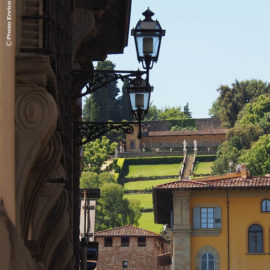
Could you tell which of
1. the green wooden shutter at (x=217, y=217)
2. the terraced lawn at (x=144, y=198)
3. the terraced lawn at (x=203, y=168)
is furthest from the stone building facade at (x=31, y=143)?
the terraced lawn at (x=203, y=168)

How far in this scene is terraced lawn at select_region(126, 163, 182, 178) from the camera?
158m

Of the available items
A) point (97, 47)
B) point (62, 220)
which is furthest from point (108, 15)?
point (62, 220)

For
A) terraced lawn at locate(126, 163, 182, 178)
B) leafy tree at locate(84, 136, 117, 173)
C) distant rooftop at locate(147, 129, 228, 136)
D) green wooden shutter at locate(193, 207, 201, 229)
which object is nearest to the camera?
green wooden shutter at locate(193, 207, 201, 229)

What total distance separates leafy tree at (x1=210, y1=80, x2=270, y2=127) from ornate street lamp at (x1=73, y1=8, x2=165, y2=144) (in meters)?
159

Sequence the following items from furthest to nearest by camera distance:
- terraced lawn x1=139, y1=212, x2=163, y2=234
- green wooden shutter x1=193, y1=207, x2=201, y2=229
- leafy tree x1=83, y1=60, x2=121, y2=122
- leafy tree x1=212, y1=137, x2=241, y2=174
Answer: leafy tree x1=83, y1=60, x2=121, y2=122 → leafy tree x1=212, y1=137, x2=241, y2=174 → terraced lawn x1=139, y1=212, x2=163, y2=234 → green wooden shutter x1=193, y1=207, x2=201, y2=229

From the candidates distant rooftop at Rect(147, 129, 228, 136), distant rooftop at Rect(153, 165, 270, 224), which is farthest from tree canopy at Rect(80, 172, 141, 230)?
distant rooftop at Rect(153, 165, 270, 224)

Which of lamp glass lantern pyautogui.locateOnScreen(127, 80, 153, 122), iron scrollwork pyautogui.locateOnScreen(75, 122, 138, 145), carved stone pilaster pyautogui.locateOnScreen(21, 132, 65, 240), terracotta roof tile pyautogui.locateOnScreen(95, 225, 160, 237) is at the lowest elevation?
carved stone pilaster pyautogui.locateOnScreen(21, 132, 65, 240)

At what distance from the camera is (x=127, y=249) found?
8981cm

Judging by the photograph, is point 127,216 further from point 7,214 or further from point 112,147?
point 7,214

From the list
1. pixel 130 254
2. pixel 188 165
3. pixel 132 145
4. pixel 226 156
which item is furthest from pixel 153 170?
pixel 130 254

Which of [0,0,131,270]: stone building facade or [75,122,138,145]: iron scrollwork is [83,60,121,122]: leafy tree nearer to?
[75,122,138,145]: iron scrollwork

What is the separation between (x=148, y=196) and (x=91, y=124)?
13302cm

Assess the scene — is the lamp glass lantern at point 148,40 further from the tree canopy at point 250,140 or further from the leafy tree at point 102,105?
the leafy tree at point 102,105

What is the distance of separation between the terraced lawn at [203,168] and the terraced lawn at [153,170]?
2.52 m
